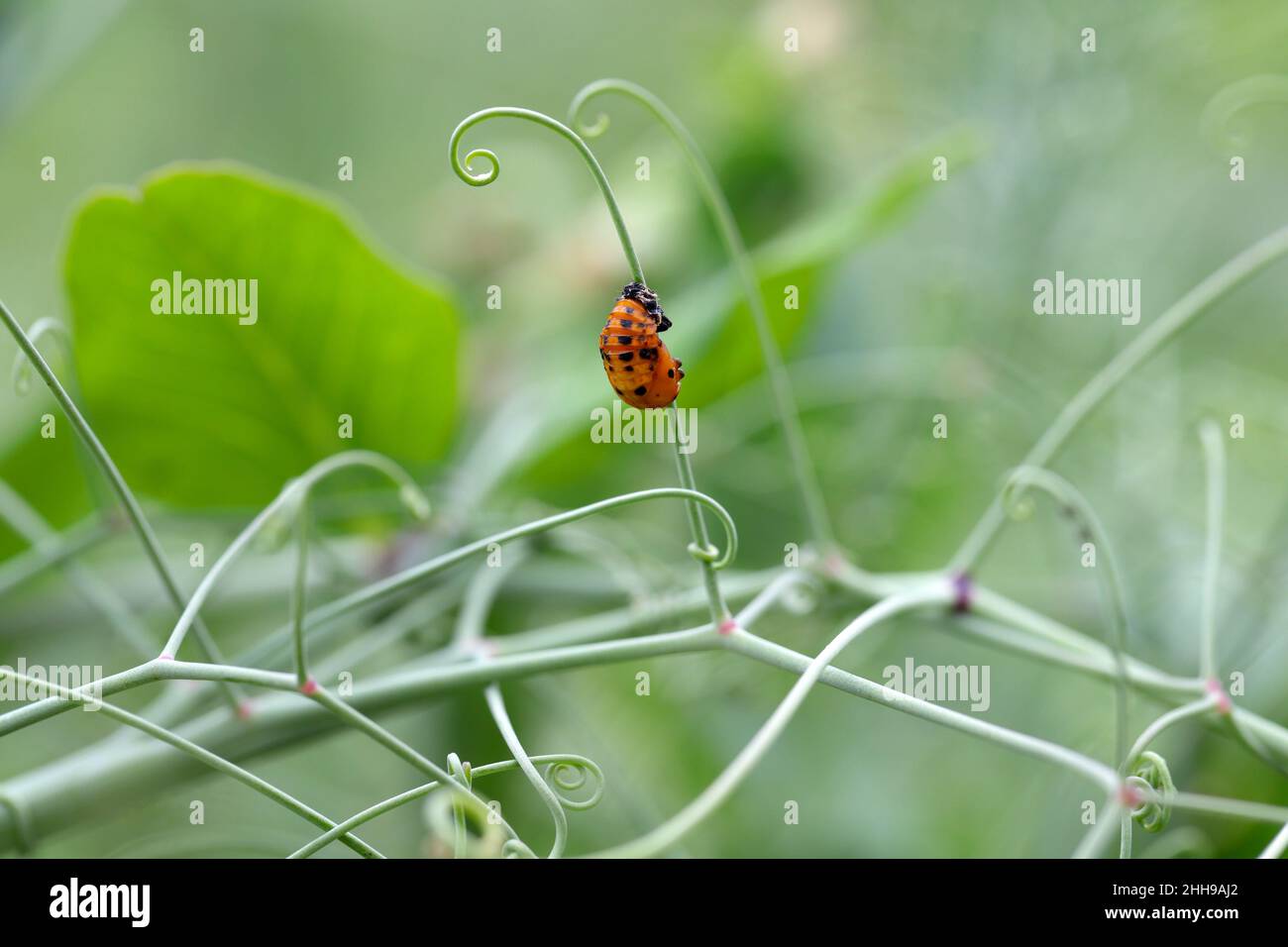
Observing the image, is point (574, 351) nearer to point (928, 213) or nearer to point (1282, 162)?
point (928, 213)

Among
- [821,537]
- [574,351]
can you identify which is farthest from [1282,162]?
[821,537]

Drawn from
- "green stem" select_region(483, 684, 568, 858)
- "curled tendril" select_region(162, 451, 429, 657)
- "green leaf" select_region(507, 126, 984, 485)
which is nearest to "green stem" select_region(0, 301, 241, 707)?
"curled tendril" select_region(162, 451, 429, 657)

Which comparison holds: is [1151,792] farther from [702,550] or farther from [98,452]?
[98,452]

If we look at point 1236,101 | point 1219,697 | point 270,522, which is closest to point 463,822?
point 270,522

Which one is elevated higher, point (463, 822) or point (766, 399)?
point (766, 399)

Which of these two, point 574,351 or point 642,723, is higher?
point 574,351

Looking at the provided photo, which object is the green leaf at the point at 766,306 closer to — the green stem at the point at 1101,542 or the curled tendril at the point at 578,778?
the green stem at the point at 1101,542

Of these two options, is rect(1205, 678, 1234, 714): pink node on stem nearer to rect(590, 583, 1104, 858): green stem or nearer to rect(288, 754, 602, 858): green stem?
rect(590, 583, 1104, 858): green stem
